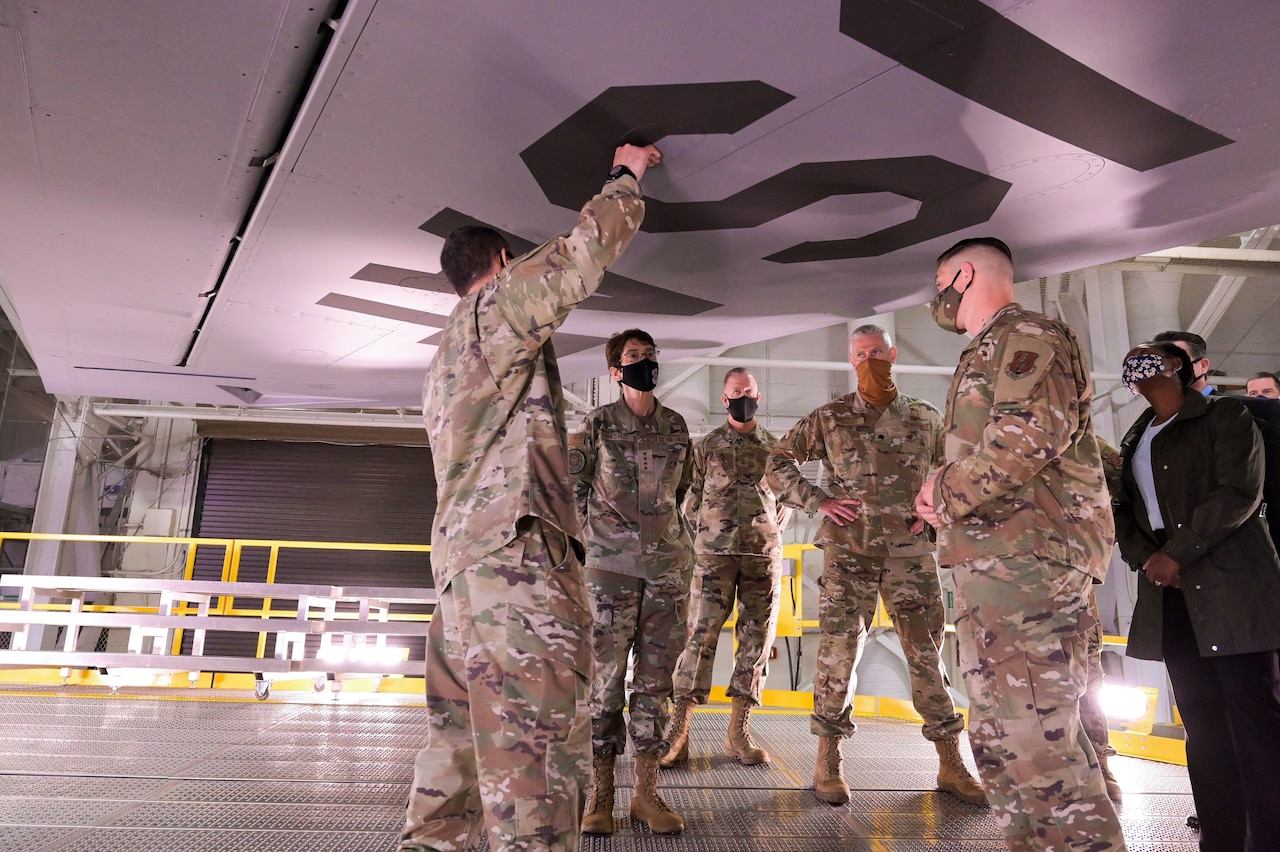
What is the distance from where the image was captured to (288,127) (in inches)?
91.6

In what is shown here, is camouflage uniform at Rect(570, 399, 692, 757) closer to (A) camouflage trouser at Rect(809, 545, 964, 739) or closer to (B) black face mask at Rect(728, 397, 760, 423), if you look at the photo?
(A) camouflage trouser at Rect(809, 545, 964, 739)

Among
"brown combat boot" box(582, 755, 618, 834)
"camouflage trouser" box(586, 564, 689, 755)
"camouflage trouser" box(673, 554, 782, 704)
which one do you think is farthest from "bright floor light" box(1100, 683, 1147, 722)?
"brown combat boot" box(582, 755, 618, 834)

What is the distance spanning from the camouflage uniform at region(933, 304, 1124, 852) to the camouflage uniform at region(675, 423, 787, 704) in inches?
74.2

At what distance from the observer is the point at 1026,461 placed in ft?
5.69

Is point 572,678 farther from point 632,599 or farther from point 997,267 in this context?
point 997,267

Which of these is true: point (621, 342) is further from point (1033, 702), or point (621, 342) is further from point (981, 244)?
point (1033, 702)

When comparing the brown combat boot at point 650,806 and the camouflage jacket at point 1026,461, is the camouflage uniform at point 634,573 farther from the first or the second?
the camouflage jacket at point 1026,461

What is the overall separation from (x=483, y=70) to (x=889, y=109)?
3.49ft

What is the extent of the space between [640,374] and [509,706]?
4.95 feet

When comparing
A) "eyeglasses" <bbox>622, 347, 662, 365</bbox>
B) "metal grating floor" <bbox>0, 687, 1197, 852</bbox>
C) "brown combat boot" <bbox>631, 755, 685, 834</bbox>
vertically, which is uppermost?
"eyeglasses" <bbox>622, 347, 662, 365</bbox>

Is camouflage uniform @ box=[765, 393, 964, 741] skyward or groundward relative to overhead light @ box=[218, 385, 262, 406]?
groundward

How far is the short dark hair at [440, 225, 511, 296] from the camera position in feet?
6.64

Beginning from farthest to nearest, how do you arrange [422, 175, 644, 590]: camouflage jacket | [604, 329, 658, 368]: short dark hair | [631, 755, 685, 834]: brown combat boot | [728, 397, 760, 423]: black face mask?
[728, 397, 760, 423]: black face mask, [604, 329, 658, 368]: short dark hair, [631, 755, 685, 834]: brown combat boot, [422, 175, 644, 590]: camouflage jacket

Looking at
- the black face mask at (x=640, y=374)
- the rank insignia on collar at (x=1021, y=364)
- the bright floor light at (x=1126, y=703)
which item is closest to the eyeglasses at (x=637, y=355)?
the black face mask at (x=640, y=374)
